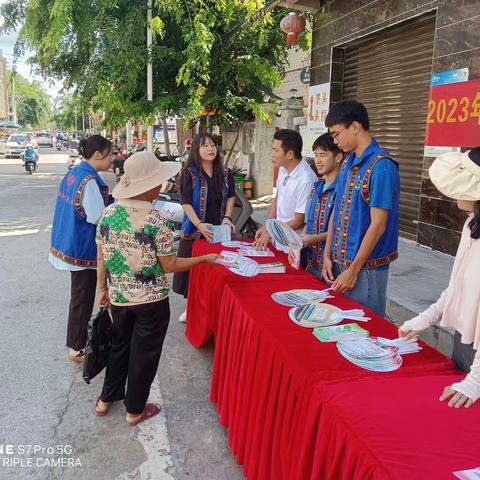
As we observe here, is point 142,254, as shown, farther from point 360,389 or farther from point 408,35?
point 408,35

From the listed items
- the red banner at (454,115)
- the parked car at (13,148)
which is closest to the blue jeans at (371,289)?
the red banner at (454,115)

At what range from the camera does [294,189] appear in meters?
3.35

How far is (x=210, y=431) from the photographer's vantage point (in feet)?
8.59

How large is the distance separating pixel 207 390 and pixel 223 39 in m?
7.89

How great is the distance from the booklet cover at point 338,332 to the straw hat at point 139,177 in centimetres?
103

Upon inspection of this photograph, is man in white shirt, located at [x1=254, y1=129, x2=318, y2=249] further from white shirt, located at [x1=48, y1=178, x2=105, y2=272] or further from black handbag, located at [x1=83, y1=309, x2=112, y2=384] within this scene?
black handbag, located at [x1=83, y1=309, x2=112, y2=384]

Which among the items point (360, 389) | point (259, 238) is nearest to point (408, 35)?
point (259, 238)

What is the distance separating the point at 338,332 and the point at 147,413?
138 centimetres

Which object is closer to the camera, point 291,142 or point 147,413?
point 147,413

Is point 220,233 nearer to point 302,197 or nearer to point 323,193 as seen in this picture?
point 302,197

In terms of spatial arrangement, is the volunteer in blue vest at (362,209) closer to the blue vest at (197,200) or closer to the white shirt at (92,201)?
the blue vest at (197,200)

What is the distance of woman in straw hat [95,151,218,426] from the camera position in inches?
90.2

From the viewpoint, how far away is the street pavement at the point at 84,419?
2.33 m

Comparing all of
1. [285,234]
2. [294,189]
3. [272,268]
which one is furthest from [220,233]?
[285,234]
